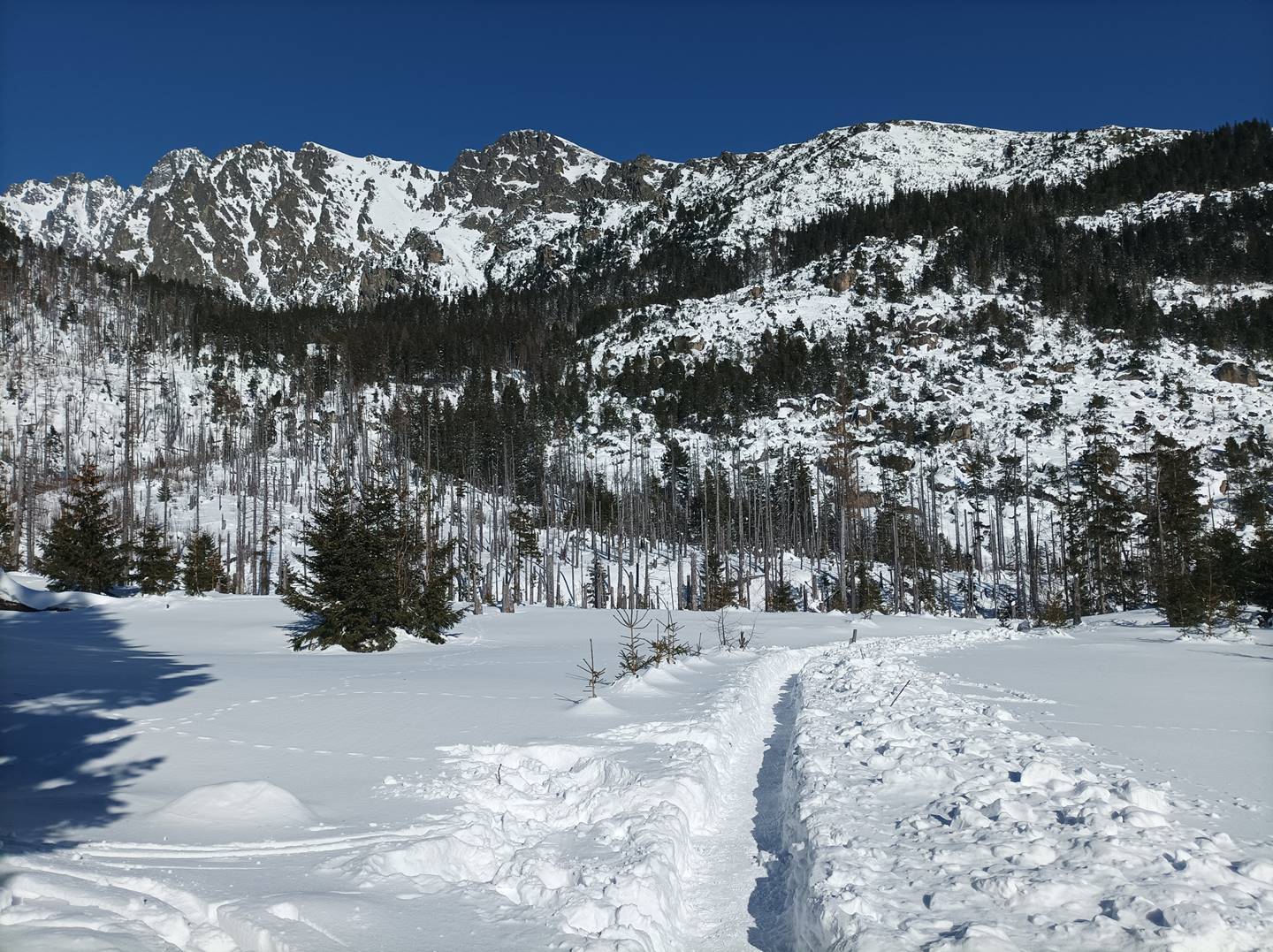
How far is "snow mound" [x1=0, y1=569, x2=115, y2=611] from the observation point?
2022 cm

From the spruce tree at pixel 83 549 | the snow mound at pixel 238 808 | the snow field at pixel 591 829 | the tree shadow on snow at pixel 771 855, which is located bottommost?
the tree shadow on snow at pixel 771 855

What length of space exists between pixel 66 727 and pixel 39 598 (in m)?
17.9

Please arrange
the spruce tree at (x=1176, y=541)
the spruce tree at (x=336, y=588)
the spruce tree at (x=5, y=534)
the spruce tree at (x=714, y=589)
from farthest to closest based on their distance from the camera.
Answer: the spruce tree at (x=714, y=589) < the spruce tree at (x=5, y=534) < the spruce tree at (x=1176, y=541) < the spruce tree at (x=336, y=588)

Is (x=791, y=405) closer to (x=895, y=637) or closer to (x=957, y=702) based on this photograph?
(x=895, y=637)

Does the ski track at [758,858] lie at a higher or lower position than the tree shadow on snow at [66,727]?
lower

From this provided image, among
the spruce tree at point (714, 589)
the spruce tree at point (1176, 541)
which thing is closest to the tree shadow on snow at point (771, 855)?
the spruce tree at point (1176, 541)

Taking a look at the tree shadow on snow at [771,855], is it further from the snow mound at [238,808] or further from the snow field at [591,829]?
the snow mound at [238,808]

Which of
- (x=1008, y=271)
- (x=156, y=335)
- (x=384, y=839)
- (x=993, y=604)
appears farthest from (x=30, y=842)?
(x=156, y=335)

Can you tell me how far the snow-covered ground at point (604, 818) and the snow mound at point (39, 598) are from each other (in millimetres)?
10024

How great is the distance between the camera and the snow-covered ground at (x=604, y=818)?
4.15 meters

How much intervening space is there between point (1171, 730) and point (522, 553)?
158 ft

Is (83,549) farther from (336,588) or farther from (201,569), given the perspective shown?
(336,588)

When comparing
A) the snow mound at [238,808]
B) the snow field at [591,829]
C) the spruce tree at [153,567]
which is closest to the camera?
the snow field at [591,829]

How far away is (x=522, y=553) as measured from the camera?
5409 centimetres
